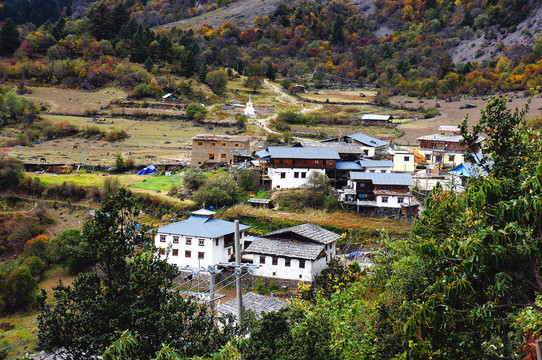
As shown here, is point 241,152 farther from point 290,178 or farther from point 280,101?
point 280,101

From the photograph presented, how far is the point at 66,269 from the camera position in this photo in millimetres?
23766

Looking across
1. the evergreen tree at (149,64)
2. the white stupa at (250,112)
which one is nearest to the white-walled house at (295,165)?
the white stupa at (250,112)

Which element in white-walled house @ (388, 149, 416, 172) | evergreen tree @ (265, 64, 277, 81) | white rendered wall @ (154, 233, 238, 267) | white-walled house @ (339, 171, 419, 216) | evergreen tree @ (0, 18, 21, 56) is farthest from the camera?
evergreen tree @ (265, 64, 277, 81)

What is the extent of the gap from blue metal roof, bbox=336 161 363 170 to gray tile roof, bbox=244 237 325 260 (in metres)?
9.96

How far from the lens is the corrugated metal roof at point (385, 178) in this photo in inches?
1089

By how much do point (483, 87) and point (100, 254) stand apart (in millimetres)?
74070

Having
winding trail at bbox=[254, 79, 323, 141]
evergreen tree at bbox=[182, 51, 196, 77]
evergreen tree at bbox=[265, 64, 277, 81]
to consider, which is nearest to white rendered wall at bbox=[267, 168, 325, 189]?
winding trail at bbox=[254, 79, 323, 141]

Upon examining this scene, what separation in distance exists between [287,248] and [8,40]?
63.7 meters

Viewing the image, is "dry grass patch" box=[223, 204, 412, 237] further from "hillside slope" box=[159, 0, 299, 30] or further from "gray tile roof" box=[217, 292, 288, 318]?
"hillside slope" box=[159, 0, 299, 30]

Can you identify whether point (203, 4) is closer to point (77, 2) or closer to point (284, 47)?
point (77, 2)

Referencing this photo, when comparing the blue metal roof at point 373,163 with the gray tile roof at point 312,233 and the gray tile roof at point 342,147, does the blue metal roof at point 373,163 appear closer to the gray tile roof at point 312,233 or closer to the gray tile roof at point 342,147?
the gray tile roof at point 342,147

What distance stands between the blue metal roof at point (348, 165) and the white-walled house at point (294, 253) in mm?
8790

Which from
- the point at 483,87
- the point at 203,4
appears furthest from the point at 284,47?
the point at 203,4

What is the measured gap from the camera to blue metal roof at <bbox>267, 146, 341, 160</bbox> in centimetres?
3029
